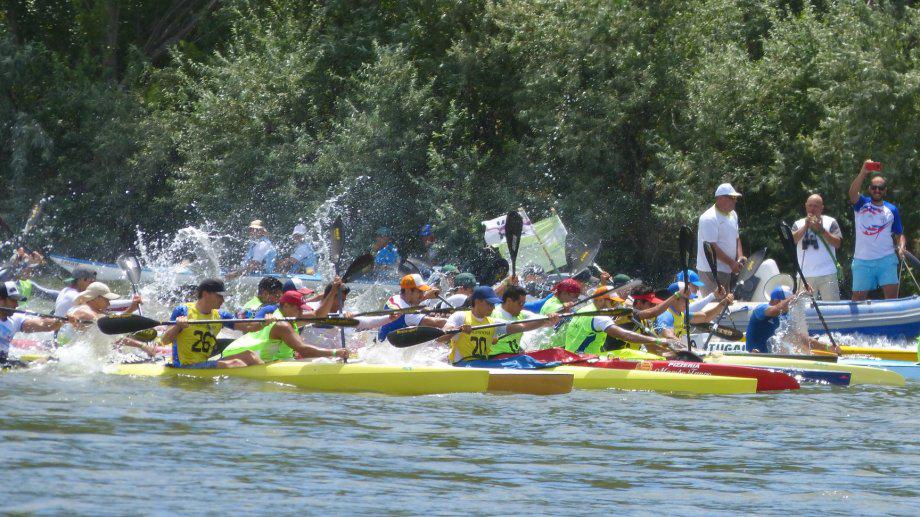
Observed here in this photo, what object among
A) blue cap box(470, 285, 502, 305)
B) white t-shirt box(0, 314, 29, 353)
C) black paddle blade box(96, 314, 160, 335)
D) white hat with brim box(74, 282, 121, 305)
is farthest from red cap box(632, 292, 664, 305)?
white t-shirt box(0, 314, 29, 353)

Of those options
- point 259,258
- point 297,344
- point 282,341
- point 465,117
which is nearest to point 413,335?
point 297,344

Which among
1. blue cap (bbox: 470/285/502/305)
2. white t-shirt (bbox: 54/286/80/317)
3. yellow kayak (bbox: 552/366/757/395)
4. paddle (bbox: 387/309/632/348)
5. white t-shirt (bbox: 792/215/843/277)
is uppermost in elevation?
white t-shirt (bbox: 792/215/843/277)

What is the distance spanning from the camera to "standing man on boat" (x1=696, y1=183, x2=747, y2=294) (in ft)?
49.1

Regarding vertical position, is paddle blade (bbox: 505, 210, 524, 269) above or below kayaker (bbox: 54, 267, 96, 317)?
above

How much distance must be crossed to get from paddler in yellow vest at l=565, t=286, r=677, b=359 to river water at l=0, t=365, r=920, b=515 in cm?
97

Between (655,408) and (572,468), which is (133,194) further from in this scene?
(572,468)

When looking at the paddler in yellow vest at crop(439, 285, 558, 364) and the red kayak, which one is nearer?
the paddler in yellow vest at crop(439, 285, 558, 364)

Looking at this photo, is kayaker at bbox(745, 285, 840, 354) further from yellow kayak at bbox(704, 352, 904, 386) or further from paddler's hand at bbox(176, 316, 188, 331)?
paddler's hand at bbox(176, 316, 188, 331)

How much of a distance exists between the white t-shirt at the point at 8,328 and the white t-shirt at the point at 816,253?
816cm

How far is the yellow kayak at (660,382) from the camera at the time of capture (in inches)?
471

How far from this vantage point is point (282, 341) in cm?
1220

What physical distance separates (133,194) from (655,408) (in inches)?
668

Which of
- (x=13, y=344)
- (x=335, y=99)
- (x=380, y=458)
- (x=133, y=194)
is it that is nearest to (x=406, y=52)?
(x=335, y=99)

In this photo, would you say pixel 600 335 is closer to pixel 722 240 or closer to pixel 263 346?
pixel 722 240
